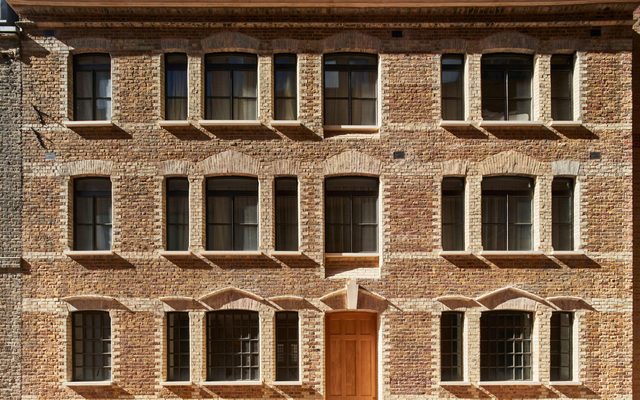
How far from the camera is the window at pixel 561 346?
11414 mm

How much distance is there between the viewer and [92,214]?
11.5 meters

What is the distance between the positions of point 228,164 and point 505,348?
25.3 ft

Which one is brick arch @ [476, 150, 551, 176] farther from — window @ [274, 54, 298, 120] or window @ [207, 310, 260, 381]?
window @ [207, 310, 260, 381]

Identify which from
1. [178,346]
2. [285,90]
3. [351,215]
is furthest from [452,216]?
[178,346]

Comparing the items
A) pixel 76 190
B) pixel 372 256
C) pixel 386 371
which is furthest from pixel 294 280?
pixel 76 190

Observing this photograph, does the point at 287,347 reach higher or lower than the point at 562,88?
lower

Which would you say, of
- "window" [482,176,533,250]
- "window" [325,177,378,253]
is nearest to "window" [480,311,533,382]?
"window" [482,176,533,250]

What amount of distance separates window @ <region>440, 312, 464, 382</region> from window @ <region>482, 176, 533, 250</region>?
72.0 inches

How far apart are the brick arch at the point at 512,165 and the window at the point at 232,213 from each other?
17.6 ft

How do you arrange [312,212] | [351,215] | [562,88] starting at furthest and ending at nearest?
[562,88], [351,215], [312,212]

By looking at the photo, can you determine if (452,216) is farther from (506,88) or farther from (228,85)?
(228,85)

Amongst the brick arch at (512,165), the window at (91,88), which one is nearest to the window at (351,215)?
the brick arch at (512,165)

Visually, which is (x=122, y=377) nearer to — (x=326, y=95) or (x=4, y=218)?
(x=4, y=218)

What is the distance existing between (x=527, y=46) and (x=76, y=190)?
1102 centimetres
